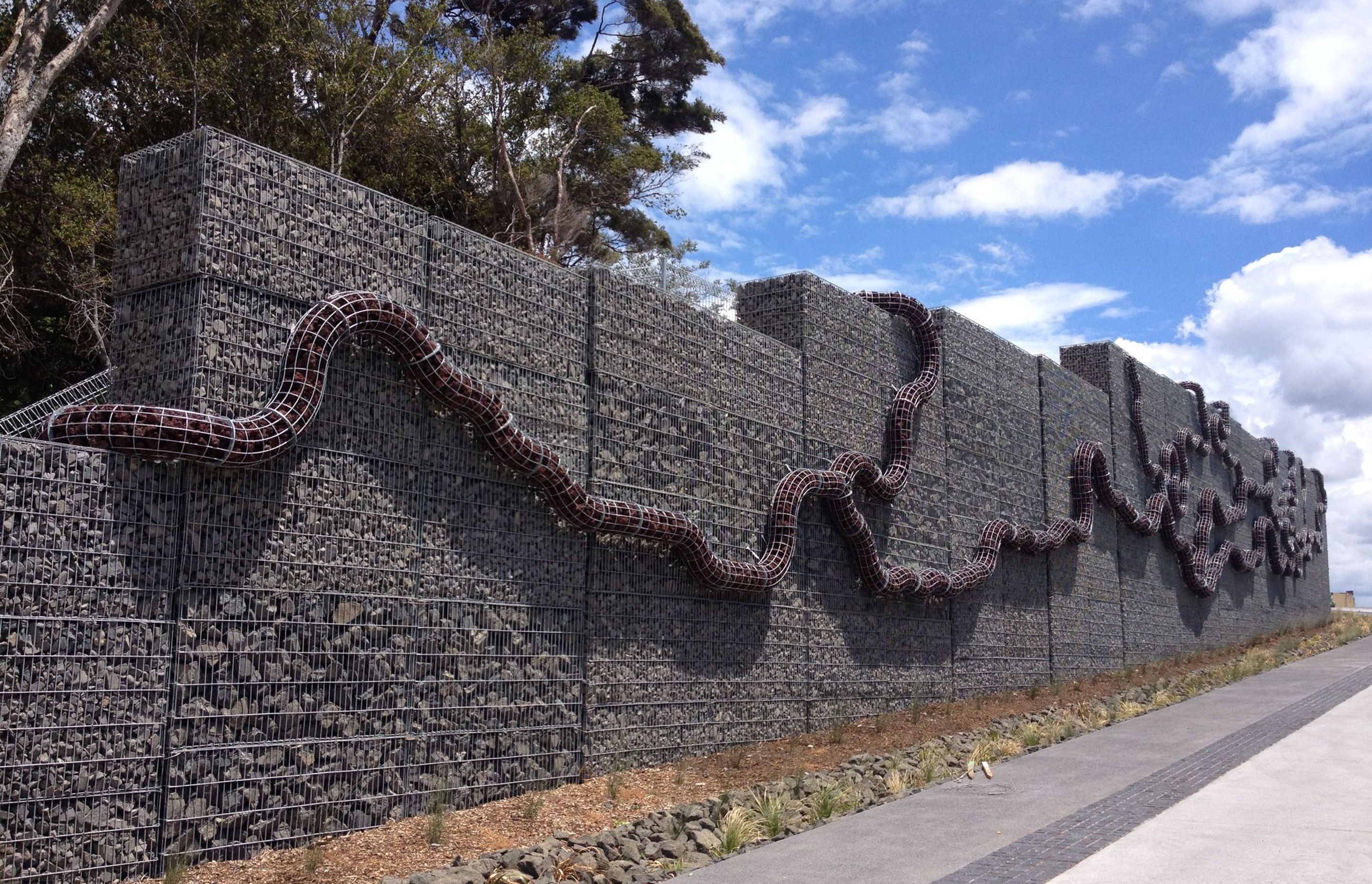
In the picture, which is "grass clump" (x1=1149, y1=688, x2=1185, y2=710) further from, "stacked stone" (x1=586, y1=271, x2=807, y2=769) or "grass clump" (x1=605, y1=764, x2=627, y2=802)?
"grass clump" (x1=605, y1=764, x2=627, y2=802)

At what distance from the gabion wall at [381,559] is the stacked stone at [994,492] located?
2.31 metres

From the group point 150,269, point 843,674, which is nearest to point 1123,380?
point 843,674

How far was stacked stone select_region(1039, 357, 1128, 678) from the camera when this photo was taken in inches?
678

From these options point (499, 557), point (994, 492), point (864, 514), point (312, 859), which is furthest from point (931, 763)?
point (994, 492)

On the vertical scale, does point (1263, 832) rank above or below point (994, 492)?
below

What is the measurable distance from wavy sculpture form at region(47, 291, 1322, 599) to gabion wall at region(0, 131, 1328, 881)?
0.16 m

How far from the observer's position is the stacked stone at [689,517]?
360 inches

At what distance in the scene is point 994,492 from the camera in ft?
51.2

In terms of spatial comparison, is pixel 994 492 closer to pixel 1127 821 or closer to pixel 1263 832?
pixel 1127 821

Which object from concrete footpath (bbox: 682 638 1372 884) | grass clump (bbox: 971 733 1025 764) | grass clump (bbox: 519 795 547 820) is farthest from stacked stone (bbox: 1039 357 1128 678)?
grass clump (bbox: 519 795 547 820)

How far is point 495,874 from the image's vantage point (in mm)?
6027

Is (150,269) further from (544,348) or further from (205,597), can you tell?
(544,348)

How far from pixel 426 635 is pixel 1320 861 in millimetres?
5447

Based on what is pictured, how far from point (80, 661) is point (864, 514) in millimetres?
8357
